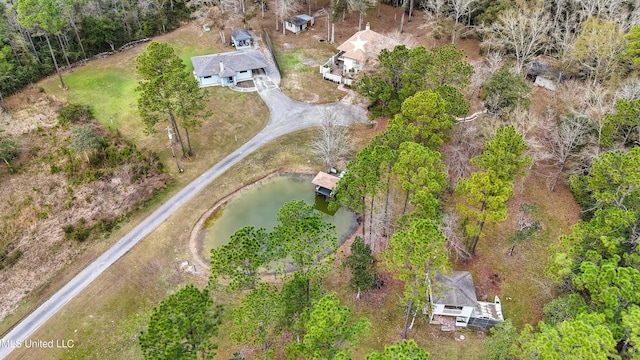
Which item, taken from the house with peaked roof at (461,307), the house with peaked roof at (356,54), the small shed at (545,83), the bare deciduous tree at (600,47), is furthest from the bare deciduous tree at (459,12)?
the house with peaked roof at (461,307)

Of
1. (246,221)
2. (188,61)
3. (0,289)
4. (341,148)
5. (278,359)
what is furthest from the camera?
(188,61)

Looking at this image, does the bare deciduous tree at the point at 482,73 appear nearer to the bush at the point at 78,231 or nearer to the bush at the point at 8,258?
the bush at the point at 78,231

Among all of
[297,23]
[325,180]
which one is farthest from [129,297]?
[297,23]

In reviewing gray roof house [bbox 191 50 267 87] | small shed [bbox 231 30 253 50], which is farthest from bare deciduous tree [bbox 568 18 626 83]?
small shed [bbox 231 30 253 50]

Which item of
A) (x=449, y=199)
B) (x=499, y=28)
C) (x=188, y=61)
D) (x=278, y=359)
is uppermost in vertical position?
(x=499, y=28)

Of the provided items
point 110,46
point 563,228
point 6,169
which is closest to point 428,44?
point 563,228

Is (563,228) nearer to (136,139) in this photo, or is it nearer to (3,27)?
(136,139)
